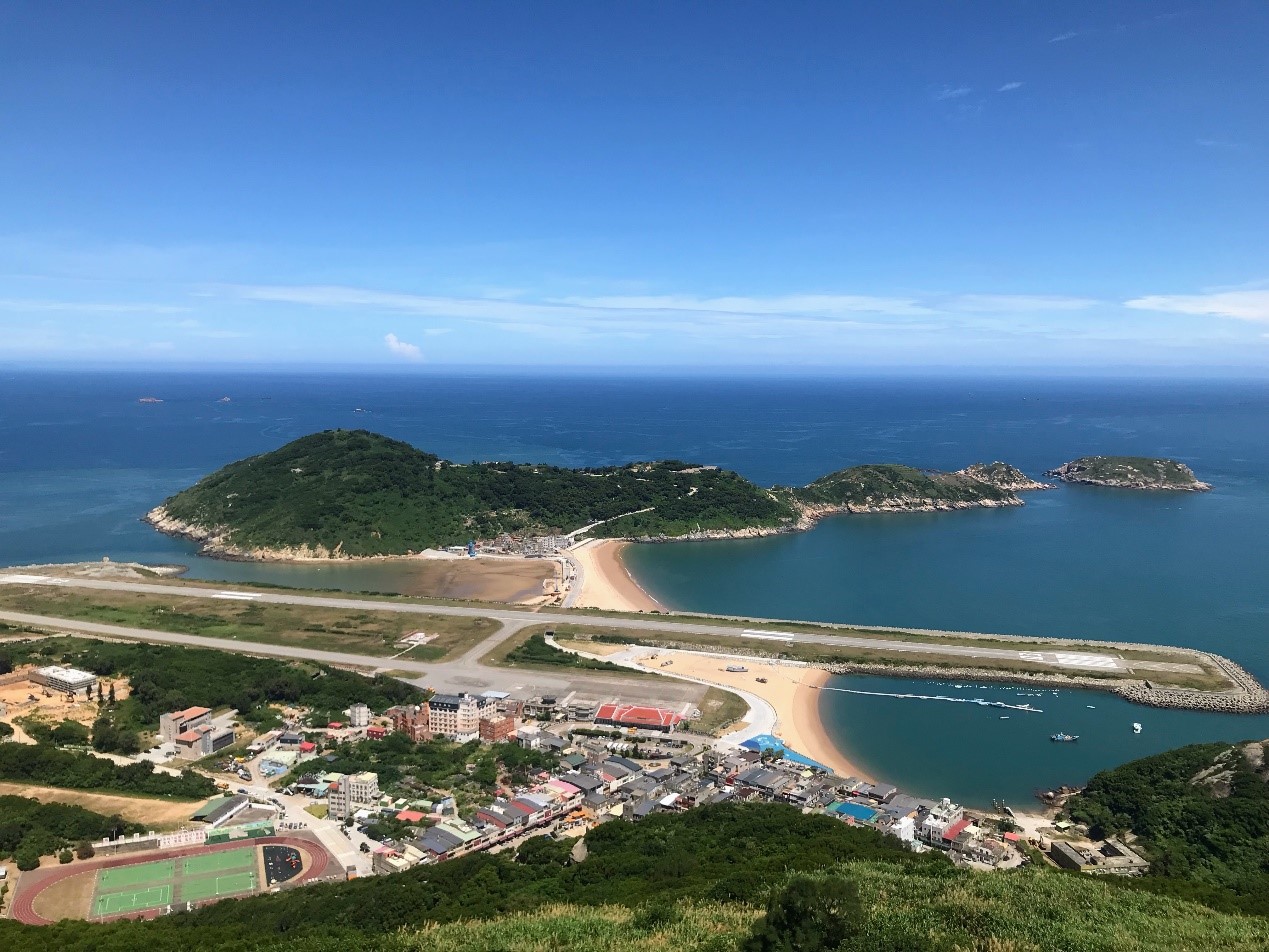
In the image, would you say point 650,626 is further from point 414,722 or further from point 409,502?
point 409,502

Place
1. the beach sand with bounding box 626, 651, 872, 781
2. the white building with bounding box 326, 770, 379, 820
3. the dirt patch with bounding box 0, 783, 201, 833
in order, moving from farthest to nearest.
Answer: the beach sand with bounding box 626, 651, 872, 781, the white building with bounding box 326, 770, 379, 820, the dirt patch with bounding box 0, 783, 201, 833

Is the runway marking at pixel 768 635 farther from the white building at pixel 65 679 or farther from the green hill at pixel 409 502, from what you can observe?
the white building at pixel 65 679

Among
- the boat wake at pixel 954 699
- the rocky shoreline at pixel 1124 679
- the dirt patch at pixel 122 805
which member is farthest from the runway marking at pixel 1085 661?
the dirt patch at pixel 122 805

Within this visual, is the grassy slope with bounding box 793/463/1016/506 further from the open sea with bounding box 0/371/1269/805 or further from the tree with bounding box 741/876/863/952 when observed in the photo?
the tree with bounding box 741/876/863/952

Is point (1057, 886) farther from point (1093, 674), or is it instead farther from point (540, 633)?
point (540, 633)

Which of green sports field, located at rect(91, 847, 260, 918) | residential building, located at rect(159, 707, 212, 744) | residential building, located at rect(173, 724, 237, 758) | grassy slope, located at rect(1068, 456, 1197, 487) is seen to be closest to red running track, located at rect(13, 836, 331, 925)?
green sports field, located at rect(91, 847, 260, 918)
